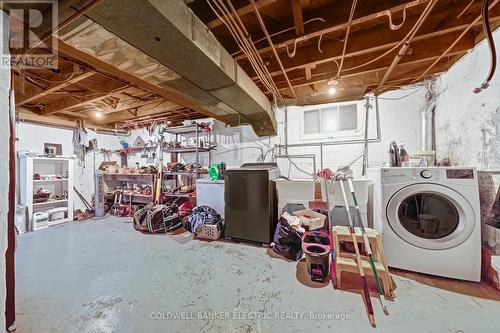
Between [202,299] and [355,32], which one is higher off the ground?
[355,32]

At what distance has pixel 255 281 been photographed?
1862 mm

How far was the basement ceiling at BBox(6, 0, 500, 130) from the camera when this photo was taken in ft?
4.51

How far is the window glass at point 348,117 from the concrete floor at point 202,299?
2.23 meters

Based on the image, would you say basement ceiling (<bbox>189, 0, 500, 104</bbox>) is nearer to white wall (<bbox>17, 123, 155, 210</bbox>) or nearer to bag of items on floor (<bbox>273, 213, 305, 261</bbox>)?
bag of items on floor (<bbox>273, 213, 305, 261</bbox>)

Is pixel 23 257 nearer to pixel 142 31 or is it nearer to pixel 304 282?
pixel 142 31

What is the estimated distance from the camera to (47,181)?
3.89 m

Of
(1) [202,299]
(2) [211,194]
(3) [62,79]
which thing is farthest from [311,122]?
(3) [62,79]

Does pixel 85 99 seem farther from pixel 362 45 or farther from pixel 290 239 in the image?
pixel 362 45

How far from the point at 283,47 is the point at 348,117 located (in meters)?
1.82

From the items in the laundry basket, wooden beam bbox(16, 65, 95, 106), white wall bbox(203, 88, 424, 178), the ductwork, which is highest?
wooden beam bbox(16, 65, 95, 106)

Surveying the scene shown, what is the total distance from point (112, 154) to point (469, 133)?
6.82 m

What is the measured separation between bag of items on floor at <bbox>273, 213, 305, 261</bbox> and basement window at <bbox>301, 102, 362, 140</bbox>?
1.73 metres

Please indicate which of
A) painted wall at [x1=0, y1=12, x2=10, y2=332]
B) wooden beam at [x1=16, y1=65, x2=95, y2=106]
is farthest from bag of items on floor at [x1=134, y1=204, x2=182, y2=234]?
painted wall at [x1=0, y1=12, x2=10, y2=332]

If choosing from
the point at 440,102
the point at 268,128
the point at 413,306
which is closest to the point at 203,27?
the point at 268,128
